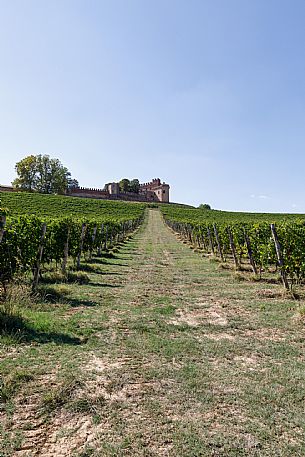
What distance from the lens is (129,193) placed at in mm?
143250

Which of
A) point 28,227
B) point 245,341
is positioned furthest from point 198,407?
point 28,227

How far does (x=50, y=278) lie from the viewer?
37.0ft

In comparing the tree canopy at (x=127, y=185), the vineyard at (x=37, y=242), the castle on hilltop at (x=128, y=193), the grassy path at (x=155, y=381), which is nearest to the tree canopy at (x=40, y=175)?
the castle on hilltop at (x=128, y=193)

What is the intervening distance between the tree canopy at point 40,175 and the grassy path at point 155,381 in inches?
3490

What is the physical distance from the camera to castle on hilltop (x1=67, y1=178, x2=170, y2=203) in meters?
128

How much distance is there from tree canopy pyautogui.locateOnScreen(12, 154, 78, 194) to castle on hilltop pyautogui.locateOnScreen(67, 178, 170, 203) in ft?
85.6

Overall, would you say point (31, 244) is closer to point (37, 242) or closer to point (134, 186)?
point (37, 242)

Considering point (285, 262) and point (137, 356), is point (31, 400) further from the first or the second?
point (285, 262)

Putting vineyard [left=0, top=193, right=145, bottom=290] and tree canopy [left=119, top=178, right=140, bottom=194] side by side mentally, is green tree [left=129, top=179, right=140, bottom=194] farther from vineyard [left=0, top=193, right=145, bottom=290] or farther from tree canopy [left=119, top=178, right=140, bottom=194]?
vineyard [left=0, top=193, right=145, bottom=290]

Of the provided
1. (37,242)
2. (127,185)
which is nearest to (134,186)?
(127,185)

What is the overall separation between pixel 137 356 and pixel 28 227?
21.3 ft

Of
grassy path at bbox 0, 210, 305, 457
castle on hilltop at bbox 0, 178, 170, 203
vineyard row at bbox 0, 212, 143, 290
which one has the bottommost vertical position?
grassy path at bbox 0, 210, 305, 457

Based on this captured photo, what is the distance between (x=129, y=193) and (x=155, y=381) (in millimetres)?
140067

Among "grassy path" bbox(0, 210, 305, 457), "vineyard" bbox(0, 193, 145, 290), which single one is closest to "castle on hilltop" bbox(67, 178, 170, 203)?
"vineyard" bbox(0, 193, 145, 290)
